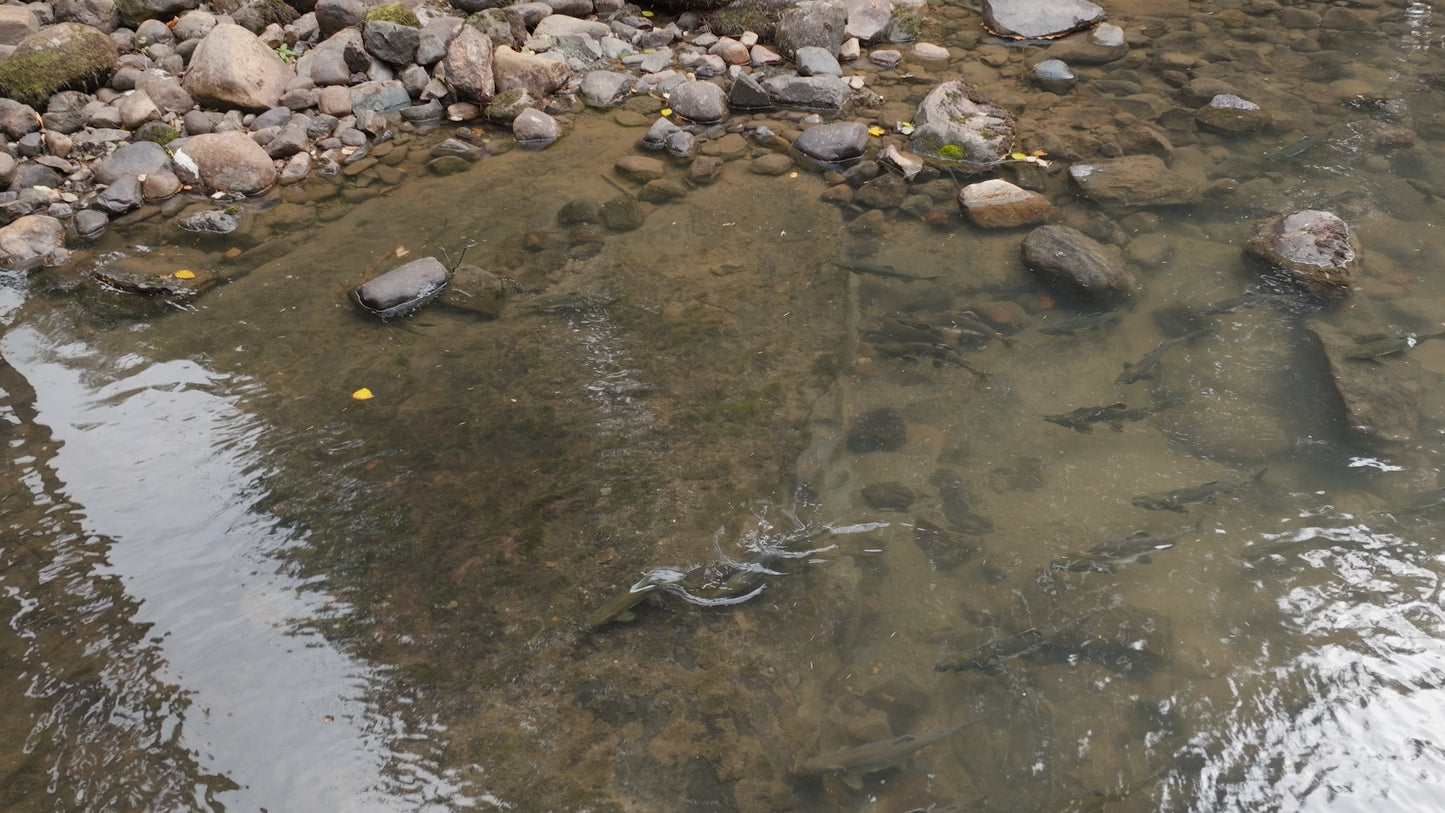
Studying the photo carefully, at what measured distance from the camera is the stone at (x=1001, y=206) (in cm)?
518

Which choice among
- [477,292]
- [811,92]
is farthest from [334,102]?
[811,92]

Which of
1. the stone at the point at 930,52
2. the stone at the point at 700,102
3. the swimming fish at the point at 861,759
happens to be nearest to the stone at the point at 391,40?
the stone at the point at 700,102

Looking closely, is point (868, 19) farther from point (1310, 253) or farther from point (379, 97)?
point (1310, 253)

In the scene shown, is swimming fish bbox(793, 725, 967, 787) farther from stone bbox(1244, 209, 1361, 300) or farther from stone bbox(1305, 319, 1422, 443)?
stone bbox(1244, 209, 1361, 300)

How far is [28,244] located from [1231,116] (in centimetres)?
840

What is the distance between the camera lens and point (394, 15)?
7102mm

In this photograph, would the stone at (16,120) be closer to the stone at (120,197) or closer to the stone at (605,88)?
the stone at (120,197)

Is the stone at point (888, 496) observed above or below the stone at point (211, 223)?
below

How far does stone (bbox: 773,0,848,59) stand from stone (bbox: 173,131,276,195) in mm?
4419

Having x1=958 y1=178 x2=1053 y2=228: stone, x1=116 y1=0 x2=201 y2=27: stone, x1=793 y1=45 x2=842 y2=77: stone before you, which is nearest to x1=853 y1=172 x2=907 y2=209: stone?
x1=958 y1=178 x2=1053 y2=228: stone

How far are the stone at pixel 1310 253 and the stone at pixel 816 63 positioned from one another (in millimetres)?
3679

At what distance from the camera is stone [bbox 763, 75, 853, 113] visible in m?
6.82

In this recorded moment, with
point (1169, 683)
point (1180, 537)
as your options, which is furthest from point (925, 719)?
point (1180, 537)

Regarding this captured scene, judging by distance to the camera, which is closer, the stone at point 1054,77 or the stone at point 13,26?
the stone at point 1054,77
